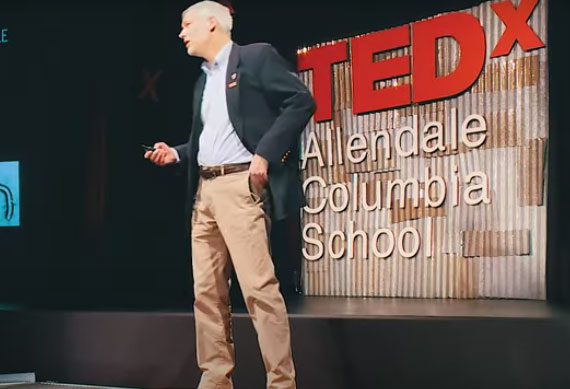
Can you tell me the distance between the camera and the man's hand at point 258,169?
7.61 feet

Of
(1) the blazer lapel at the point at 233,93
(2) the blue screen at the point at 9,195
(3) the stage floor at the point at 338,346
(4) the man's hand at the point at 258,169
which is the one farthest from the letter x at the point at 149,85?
(4) the man's hand at the point at 258,169

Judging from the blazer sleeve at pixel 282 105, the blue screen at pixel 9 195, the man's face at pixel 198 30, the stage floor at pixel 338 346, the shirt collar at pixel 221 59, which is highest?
the man's face at pixel 198 30

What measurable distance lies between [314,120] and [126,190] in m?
1.16

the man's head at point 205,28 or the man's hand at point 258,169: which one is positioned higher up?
the man's head at point 205,28

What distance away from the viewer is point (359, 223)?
4152 millimetres

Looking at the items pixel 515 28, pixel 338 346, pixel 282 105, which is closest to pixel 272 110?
pixel 282 105

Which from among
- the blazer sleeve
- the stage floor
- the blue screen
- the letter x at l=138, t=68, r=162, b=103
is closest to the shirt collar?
the blazer sleeve

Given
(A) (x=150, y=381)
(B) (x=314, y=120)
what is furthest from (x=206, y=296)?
(B) (x=314, y=120)

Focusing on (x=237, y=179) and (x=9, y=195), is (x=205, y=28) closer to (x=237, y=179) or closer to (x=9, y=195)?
(x=237, y=179)

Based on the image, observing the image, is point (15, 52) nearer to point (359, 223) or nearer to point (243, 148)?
point (359, 223)

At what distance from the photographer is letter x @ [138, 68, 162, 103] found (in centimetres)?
413

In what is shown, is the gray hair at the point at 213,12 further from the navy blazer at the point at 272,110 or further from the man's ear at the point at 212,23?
the navy blazer at the point at 272,110

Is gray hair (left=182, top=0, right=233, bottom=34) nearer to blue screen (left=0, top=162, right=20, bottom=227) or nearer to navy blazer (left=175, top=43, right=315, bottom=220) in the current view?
navy blazer (left=175, top=43, right=315, bottom=220)

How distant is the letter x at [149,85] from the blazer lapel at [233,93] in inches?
69.1
